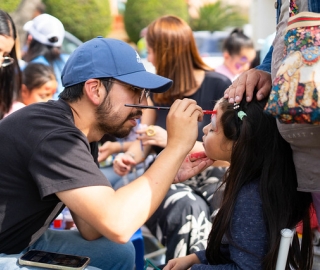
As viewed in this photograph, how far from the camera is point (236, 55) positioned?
5.73 meters

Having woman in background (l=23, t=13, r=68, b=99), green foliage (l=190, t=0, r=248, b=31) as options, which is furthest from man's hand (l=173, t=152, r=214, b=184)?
green foliage (l=190, t=0, r=248, b=31)

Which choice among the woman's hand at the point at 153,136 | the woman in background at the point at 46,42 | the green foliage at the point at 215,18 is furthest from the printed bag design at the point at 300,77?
the green foliage at the point at 215,18

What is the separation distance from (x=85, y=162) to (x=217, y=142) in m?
0.53

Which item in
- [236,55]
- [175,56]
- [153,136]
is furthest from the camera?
[236,55]

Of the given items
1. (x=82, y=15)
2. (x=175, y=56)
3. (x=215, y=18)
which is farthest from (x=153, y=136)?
(x=215, y=18)

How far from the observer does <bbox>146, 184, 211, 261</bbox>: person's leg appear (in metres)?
2.84

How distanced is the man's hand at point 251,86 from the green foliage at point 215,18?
1633cm

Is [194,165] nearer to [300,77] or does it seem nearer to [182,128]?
[182,128]

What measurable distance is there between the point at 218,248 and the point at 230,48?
4.14 metres

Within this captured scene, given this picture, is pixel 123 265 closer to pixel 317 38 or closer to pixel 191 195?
pixel 191 195

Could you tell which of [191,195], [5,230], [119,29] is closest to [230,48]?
[191,195]

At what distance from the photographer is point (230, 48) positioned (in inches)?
227

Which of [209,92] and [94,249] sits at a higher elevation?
[209,92]

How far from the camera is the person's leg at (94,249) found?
2195 mm
